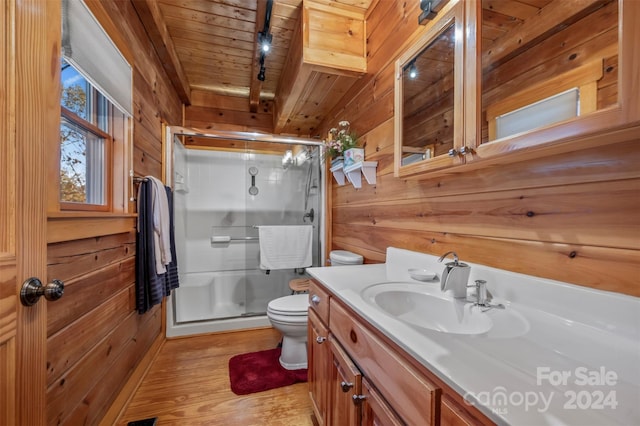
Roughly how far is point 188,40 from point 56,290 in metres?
2.28

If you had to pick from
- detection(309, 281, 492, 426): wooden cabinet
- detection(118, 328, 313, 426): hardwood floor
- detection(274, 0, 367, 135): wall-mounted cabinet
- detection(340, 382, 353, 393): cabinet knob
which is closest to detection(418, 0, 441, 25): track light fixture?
detection(274, 0, 367, 135): wall-mounted cabinet

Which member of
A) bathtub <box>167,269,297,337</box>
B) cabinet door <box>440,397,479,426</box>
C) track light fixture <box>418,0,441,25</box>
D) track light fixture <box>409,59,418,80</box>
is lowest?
bathtub <box>167,269,297,337</box>

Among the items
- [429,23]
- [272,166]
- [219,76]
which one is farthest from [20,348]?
[219,76]

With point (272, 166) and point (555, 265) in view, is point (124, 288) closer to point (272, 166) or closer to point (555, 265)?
point (272, 166)

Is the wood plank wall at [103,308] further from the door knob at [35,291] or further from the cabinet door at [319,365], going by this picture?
the cabinet door at [319,365]

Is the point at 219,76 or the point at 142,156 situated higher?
the point at 219,76

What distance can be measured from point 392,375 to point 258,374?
1.44 meters

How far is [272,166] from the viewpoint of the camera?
2.83m

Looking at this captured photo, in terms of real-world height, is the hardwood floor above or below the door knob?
below

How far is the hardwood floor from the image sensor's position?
1412 millimetres

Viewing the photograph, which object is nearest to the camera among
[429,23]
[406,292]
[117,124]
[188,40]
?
[406,292]

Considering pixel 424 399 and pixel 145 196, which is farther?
pixel 145 196

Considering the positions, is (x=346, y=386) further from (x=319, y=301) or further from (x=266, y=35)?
(x=266, y=35)

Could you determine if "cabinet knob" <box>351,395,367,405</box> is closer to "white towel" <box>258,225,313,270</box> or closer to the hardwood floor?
the hardwood floor
